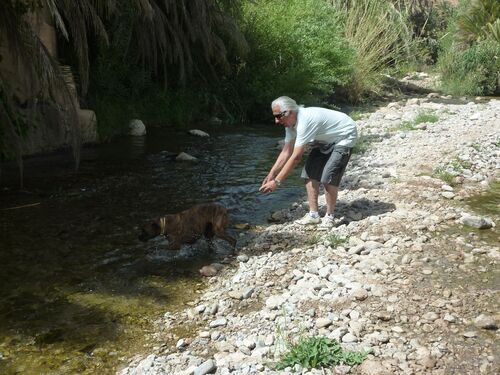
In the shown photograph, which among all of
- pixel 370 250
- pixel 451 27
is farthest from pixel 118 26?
pixel 451 27

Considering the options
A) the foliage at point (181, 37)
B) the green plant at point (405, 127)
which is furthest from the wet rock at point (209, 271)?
the green plant at point (405, 127)

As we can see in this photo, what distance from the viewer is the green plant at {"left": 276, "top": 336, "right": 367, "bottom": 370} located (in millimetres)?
3987

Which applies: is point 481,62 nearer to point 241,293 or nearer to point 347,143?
point 347,143

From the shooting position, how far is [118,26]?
1399 cm

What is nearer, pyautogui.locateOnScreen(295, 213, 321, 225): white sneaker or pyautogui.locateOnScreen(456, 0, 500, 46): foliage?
pyautogui.locateOnScreen(295, 213, 321, 225): white sneaker

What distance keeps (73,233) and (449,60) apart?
21422 millimetres

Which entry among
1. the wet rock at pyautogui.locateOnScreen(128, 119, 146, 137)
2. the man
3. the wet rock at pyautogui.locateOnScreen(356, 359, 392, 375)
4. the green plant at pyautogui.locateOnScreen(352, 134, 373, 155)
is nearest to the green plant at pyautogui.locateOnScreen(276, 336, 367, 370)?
the wet rock at pyautogui.locateOnScreen(356, 359, 392, 375)

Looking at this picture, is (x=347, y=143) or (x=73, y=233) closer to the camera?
(x=347, y=143)

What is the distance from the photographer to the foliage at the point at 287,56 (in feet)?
54.4

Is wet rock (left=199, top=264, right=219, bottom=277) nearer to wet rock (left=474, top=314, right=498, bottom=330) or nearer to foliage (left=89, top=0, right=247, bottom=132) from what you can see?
wet rock (left=474, top=314, right=498, bottom=330)

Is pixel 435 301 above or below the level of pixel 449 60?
below

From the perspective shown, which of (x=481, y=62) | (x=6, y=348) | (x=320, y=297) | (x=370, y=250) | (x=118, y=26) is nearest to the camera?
(x=6, y=348)

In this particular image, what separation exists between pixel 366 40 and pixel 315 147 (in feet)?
50.2

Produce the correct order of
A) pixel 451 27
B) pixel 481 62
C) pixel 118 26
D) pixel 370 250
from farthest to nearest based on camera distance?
pixel 451 27
pixel 481 62
pixel 118 26
pixel 370 250
